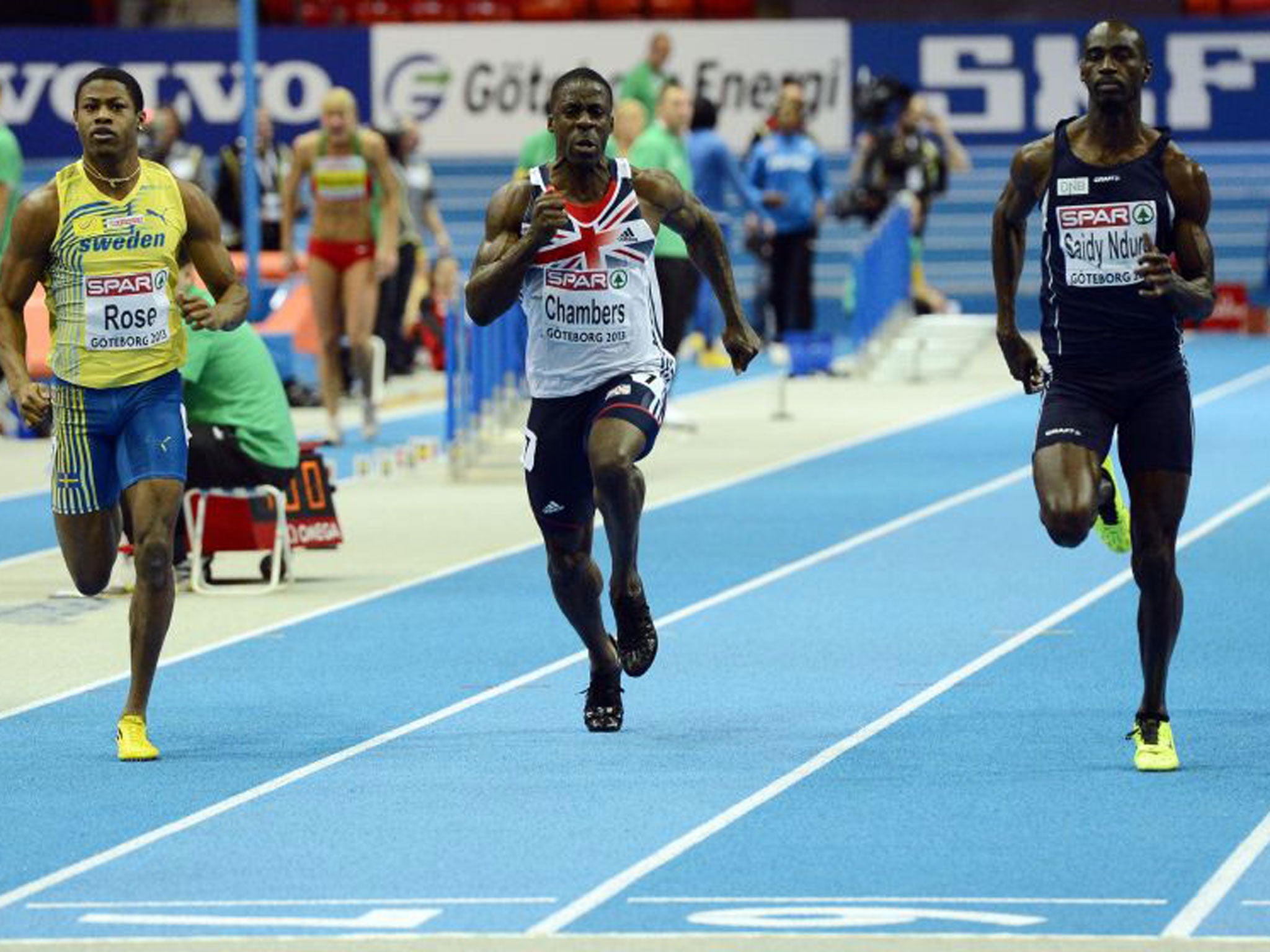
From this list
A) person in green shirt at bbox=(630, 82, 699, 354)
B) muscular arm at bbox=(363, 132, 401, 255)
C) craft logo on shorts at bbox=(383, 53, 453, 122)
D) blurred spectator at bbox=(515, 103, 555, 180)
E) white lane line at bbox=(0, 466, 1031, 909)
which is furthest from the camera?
craft logo on shorts at bbox=(383, 53, 453, 122)

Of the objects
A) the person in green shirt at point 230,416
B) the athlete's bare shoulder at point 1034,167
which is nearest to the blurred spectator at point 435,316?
the person in green shirt at point 230,416

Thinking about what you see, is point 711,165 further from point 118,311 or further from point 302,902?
point 302,902

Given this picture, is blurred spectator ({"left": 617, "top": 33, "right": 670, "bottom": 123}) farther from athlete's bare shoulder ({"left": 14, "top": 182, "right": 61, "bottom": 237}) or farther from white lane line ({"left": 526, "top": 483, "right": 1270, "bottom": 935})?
athlete's bare shoulder ({"left": 14, "top": 182, "right": 61, "bottom": 237})

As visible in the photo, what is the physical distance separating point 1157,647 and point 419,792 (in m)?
2.04

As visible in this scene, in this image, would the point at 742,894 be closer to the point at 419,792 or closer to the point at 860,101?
the point at 419,792

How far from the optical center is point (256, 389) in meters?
13.1

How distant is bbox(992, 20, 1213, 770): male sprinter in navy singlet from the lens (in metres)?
8.64

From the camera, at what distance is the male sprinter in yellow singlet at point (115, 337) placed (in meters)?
9.09

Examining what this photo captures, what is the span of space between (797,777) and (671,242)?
10014 millimetres

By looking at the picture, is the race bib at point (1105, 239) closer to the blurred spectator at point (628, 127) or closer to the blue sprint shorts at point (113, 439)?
the blue sprint shorts at point (113, 439)

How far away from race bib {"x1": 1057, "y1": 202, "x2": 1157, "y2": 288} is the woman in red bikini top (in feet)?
34.0

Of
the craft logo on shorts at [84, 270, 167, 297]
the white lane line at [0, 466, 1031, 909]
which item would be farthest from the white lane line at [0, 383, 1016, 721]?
the craft logo on shorts at [84, 270, 167, 297]

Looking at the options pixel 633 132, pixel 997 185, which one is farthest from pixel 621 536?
pixel 997 185

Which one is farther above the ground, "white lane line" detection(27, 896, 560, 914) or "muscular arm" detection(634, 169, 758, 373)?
"muscular arm" detection(634, 169, 758, 373)
